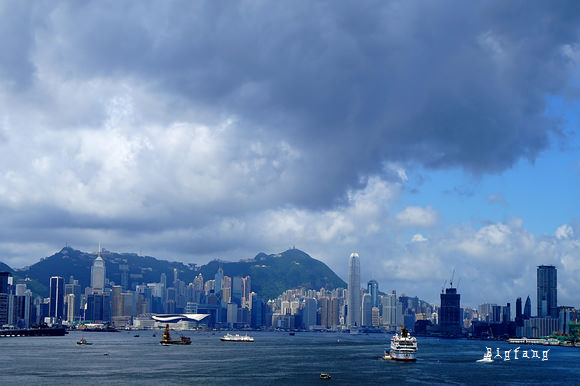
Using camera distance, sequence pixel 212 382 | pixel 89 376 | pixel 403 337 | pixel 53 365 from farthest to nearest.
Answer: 1. pixel 403 337
2. pixel 53 365
3. pixel 89 376
4. pixel 212 382

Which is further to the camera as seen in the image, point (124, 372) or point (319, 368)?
point (319, 368)

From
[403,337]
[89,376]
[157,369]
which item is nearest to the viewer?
[89,376]

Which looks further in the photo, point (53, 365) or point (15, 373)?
point (53, 365)

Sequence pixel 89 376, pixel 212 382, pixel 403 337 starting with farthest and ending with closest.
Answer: pixel 403 337, pixel 89 376, pixel 212 382

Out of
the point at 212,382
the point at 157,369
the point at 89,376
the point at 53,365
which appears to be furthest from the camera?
the point at 53,365

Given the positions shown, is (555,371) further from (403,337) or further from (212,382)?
(212,382)

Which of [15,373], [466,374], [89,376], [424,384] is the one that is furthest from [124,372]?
[466,374]

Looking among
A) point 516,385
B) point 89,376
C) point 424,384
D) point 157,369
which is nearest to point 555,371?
point 516,385

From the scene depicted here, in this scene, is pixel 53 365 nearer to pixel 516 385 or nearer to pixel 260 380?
pixel 260 380

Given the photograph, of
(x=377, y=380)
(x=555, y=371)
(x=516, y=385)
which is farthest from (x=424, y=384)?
(x=555, y=371)
